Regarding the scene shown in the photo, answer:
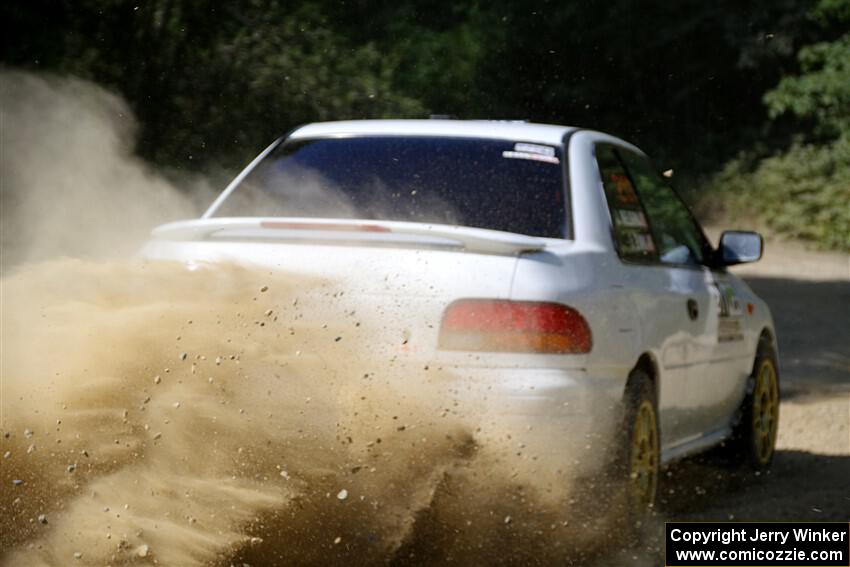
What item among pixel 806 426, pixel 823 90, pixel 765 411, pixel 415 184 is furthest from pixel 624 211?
pixel 823 90

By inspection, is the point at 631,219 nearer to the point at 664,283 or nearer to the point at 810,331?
the point at 664,283

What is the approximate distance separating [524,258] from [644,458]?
1076 millimetres

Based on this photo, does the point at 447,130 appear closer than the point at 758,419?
Yes

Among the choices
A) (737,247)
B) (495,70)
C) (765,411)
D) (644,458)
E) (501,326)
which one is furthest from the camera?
(495,70)

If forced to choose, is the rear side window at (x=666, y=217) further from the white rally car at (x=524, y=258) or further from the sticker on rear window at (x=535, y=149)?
the sticker on rear window at (x=535, y=149)

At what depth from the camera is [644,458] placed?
5.77 m

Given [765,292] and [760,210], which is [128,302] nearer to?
[765,292]

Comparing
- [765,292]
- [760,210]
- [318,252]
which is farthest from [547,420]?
[760,210]

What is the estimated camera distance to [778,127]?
3688 cm

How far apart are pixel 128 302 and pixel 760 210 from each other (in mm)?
28524

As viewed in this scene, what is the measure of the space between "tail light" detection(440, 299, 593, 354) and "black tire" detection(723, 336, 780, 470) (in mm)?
2897

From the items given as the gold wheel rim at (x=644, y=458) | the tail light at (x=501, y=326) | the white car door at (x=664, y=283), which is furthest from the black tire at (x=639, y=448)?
the tail light at (x=501, y=326)

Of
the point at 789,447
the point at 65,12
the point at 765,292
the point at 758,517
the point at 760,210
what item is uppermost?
the point at 65,12

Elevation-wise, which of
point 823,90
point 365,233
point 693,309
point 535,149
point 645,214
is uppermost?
point 535,149
